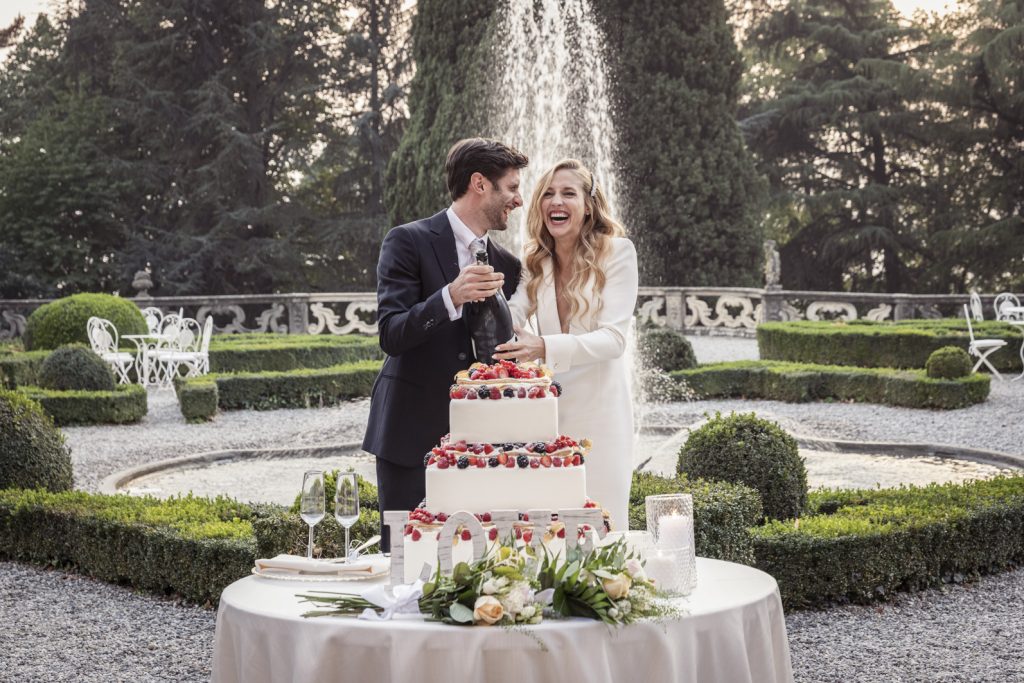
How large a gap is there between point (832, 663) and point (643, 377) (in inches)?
384

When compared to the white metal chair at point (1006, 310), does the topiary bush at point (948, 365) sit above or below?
below

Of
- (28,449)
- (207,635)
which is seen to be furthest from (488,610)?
(28,449)

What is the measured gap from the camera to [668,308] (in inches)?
915

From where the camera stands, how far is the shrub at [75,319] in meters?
16.8

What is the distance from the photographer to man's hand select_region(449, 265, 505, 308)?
10.9 feet

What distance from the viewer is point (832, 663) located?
15.7ft

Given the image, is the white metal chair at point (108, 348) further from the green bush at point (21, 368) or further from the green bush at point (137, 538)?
the green bush at point (137, 538)

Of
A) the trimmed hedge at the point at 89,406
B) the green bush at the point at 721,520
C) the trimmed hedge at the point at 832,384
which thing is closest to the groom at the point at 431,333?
the green bush at the point at 721,520

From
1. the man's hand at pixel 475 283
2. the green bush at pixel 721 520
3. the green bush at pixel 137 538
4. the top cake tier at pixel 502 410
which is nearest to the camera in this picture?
the top cake tier at pixel 502 410

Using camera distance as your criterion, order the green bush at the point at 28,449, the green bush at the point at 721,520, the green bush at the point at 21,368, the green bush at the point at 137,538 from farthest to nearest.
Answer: the green bush at the point at 21,368 < the green bush at the point at 28,449 < the green bush at the point at 137,538 < the green bush at the point at 721,520

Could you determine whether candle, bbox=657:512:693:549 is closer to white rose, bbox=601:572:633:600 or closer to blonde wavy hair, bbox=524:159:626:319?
white rose, bbox=601:572:633:600

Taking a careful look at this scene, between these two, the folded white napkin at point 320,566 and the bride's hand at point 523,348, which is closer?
the folded white napkin at point 320,566

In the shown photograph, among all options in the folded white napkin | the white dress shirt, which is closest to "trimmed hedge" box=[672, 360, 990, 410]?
the white dress shirt

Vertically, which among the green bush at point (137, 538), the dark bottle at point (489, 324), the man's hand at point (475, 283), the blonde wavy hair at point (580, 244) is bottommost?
the green bush at point (137, 538)
